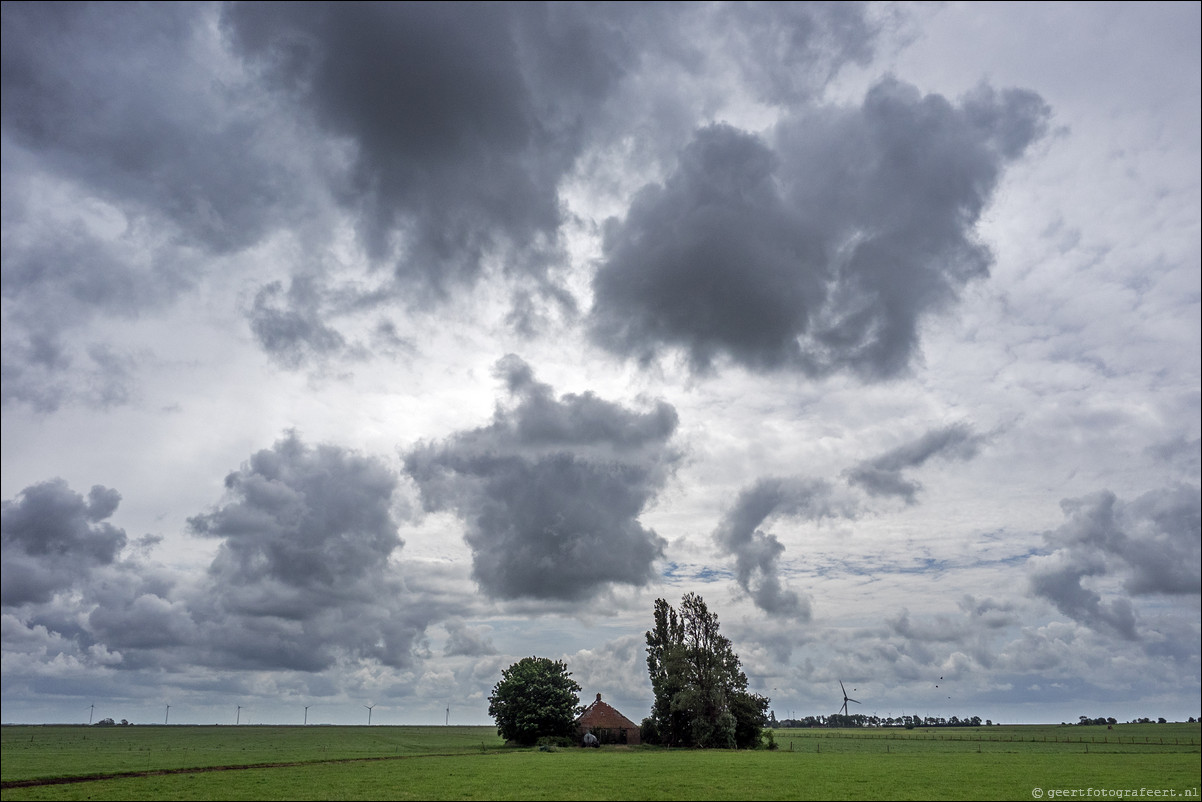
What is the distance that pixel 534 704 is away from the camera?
116 m

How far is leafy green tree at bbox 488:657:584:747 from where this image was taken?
115562mm

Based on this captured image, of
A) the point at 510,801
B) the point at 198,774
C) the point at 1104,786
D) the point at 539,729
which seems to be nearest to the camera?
the point at 510,801

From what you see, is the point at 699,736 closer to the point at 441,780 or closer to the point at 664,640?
the point at 664,640

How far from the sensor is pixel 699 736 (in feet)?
352

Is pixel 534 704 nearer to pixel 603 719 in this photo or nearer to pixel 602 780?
pixel 603 719

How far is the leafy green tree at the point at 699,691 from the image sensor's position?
108m

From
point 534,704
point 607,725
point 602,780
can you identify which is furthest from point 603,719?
point 602,780

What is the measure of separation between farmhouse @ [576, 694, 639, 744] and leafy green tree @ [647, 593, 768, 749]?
6569 mm

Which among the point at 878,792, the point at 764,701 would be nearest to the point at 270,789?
the point at 878,792

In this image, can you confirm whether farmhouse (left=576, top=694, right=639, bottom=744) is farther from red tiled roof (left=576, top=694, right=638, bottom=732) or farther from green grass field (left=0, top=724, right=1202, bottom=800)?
green grass field (left=0, top=724, right=1202, bottom=800)

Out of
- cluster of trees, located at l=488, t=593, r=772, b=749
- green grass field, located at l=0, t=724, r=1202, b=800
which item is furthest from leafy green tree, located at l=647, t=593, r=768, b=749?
green grass field, located at l=0, t=724, r=1202, b=800

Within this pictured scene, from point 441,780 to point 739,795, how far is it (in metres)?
23.7

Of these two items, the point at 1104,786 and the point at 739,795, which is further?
the point at 1104,786

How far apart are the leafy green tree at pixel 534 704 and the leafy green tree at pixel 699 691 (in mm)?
14346
